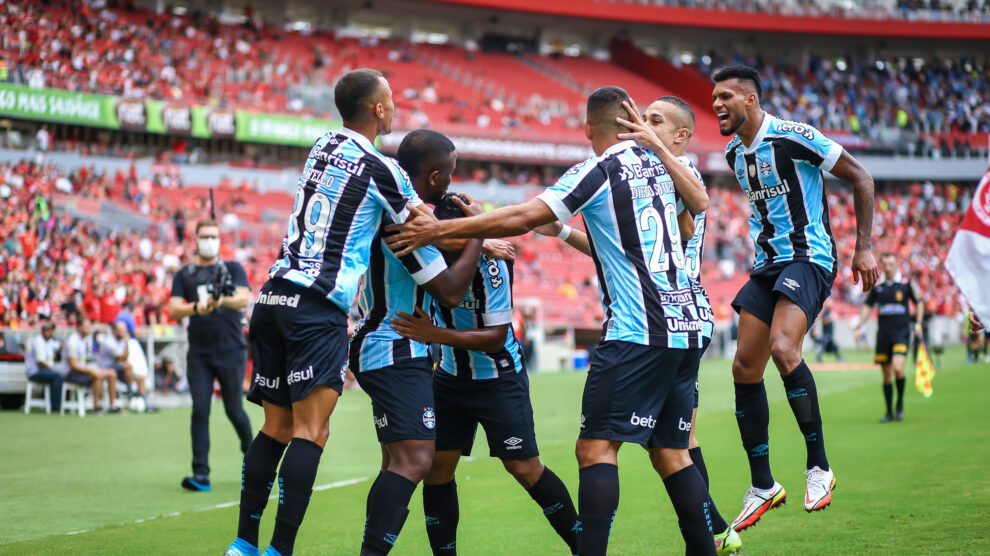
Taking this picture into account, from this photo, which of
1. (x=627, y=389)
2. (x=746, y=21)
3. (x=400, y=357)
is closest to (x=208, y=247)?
(x=400, y=357)

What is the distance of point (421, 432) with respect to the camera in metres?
4.91

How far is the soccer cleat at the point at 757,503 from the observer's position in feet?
19.4

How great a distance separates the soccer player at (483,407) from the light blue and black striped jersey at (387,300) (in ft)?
1.03

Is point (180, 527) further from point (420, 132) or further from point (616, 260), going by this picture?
point (616, 260)

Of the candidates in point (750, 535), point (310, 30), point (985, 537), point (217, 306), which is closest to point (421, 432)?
point (750, 535)

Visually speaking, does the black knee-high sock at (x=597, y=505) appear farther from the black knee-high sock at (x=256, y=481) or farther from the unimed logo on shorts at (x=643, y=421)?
the black knee-high sock at (x=256, y=481)

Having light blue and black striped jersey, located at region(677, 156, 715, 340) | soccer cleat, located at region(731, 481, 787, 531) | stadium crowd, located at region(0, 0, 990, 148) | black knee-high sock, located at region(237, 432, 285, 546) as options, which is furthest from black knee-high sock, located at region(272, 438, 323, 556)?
stadium crowd, located at region(0, 0, 990, 148)

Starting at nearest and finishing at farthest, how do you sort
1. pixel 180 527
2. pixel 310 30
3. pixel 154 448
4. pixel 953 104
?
pixel 180 527 → pixel 154 448 → pixel 310 30 → pixel 953 104

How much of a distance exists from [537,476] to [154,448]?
8260 mm

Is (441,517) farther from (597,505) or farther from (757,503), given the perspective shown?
(757,503)

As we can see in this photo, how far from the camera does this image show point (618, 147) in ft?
15.9

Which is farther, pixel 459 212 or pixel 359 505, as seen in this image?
pixel 359 505

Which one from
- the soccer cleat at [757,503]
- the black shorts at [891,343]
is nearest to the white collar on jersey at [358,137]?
the soccer cleat at [757,503]

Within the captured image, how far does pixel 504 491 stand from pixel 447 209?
4.14 m
